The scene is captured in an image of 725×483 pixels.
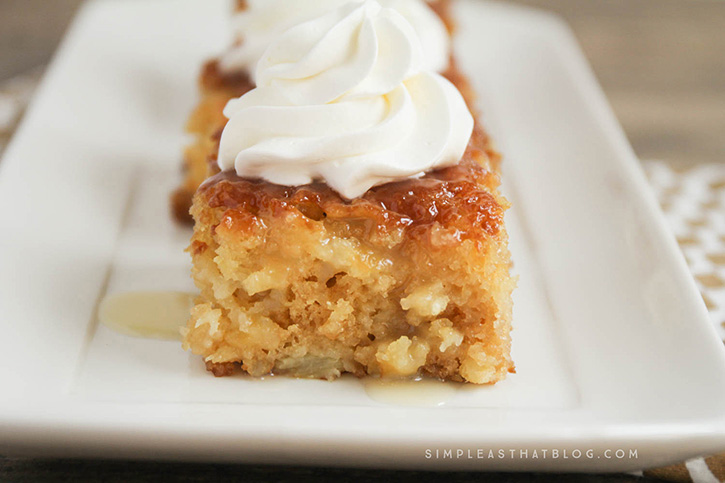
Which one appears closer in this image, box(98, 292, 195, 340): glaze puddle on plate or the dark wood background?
box(98, 292, 195, 340): glaze puddle on plate

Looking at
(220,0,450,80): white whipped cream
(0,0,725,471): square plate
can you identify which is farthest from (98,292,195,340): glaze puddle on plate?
(220,0,450,80): white whipped cream

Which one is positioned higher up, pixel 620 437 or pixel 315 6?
pixel 315 6

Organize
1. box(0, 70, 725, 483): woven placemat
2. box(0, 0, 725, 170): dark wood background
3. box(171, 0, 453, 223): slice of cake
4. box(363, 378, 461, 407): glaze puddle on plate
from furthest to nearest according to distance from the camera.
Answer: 1. box(0, 0, 725, 170): dark wood background
2. box(171, 0, 453, 223): slice of cake
3. box(0, 70, 725, 483): woven placemat
4. box(363, 378, 461, 407): glaze puddle on plate

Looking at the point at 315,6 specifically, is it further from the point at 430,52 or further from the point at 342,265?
the point at 342,265

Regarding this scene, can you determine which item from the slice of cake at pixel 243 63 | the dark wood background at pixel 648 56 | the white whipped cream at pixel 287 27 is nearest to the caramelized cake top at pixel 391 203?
the slice of cake at pixel 243 63

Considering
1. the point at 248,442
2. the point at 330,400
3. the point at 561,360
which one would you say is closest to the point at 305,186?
the point at 330,400

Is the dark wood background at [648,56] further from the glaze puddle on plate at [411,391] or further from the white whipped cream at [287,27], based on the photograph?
the glaze puddle on plate at [411,391]

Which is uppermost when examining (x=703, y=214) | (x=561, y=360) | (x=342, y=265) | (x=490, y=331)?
(x=342, y=265)

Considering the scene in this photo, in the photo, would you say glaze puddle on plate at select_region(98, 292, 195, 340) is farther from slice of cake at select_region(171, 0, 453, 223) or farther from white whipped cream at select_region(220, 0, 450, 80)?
white whipped cream at select_region(220, 0, 450, 80)
